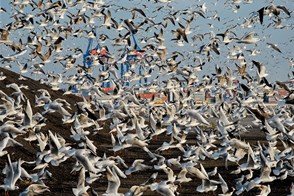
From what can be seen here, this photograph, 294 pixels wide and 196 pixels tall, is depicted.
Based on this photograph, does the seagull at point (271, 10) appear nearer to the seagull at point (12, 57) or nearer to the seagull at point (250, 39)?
the seagull at point (250, 39)

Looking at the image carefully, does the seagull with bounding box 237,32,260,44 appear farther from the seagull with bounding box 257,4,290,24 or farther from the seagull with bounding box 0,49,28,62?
the seagull with bounding box 0,49,28,62

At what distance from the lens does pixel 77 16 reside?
84.4 ft

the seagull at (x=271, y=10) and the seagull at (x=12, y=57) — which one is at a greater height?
the seagull at (x=271, y=10)

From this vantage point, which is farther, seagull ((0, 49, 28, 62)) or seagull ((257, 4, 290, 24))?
seagull ((0, 49, 28, 62))

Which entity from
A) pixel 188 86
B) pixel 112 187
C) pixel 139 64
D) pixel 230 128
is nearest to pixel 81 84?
pixel 139 64

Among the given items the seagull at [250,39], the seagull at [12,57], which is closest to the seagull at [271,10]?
the seagull at [250,39]

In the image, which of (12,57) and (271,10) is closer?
(271,10)

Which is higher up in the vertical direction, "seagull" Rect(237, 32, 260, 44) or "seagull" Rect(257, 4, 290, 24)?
"seagull" Rect(257, 4, 290, 24)

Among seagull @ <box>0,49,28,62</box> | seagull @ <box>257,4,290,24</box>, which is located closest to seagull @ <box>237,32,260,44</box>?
seagull @ <box>257,4,290,24</box>

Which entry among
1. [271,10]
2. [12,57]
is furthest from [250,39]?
[12,57]

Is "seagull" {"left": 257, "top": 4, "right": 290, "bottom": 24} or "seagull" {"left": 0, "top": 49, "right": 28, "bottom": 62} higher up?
"seagull" {"left": 257, "top": 4, "right": 290, "bottom": 24}

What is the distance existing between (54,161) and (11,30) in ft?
28.9

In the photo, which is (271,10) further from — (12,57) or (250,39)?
(12,57)

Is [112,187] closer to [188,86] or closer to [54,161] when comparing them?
[54,161]
